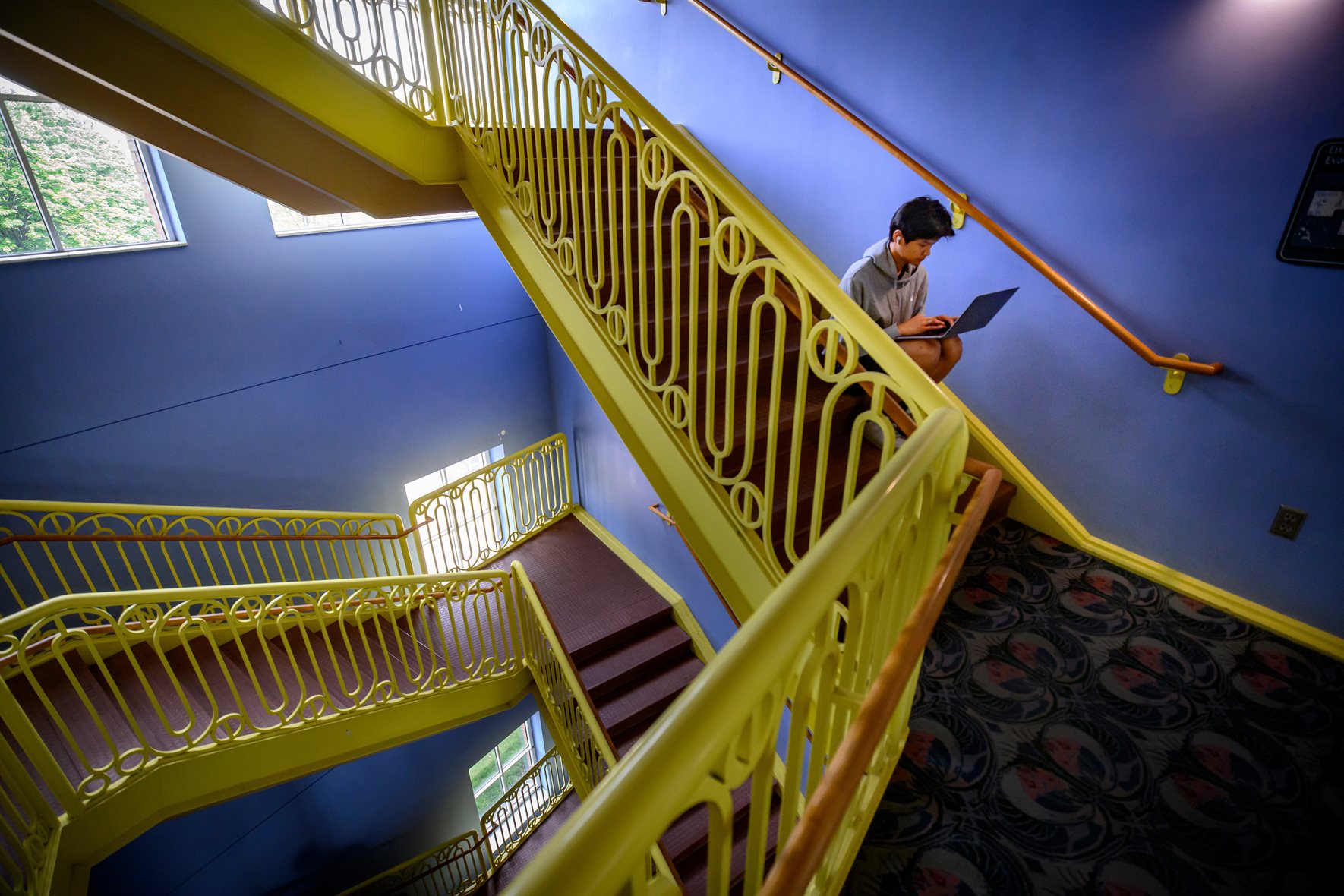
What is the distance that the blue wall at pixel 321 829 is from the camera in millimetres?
4234

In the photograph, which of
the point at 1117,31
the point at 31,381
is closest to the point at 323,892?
the point at 31,381

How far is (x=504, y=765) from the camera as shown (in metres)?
7.52

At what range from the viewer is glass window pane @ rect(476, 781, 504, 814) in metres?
7.47

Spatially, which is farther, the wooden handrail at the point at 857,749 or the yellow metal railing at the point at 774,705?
the wooden handrail at the point at 857,749

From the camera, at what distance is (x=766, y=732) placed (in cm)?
70

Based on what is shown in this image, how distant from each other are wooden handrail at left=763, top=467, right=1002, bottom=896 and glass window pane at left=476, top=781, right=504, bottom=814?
7820mm

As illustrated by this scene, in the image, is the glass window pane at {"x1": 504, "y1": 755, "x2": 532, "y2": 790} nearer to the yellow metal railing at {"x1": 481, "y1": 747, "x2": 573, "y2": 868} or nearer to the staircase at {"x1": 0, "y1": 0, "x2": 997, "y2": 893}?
the yellow metal railing at {"x1": 481, "y1": 747, "x2": 573, "y2": 868}

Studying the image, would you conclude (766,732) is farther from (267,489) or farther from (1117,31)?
(267,489)

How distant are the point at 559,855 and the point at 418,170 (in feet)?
9.90

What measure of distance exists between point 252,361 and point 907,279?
463 cm

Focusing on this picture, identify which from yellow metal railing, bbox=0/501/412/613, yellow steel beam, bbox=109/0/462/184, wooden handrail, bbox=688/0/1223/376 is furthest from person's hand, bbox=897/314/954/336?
yellow metal railing, bbox=0/501/412/613

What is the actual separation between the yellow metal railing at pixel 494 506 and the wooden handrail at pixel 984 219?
14.2 ft

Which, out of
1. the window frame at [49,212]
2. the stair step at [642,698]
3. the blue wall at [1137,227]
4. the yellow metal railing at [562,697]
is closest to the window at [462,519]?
the yellow metal railing at [562,697]

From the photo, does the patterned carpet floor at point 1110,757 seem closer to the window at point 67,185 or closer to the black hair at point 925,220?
the black hair at point 925,220
